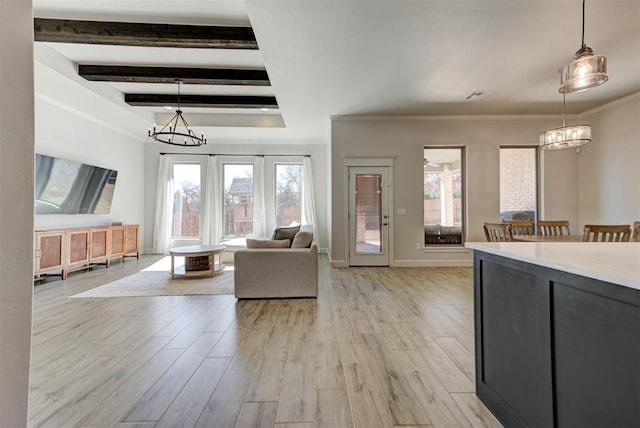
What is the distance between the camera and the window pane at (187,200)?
7.59 metres

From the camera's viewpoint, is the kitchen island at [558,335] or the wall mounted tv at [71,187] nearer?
the kitchen island at [558,335]

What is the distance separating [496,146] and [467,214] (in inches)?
59.2

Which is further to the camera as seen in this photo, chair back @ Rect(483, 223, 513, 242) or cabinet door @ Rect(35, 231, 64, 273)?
cabinet door @ Rect(35, 231, 64, 273)

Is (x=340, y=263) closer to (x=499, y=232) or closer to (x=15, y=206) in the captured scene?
(x=499, y=232)

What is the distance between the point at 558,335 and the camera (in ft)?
3.74

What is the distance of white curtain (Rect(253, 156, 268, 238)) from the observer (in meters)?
7.45

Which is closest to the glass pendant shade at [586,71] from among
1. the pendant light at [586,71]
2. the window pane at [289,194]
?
the pendant light at [586,71]

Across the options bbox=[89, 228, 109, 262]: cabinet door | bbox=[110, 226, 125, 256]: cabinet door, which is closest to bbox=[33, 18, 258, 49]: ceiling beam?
bbox=[89, 228, 109, 262]: cabinet door

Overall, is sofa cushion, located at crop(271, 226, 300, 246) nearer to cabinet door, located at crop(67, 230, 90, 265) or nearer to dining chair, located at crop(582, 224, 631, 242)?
dining chair, located at crop(582, 224, 631, 242)

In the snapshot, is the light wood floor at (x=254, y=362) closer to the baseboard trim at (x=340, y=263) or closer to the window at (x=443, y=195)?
the baseboard trim at (x=340, y=263)

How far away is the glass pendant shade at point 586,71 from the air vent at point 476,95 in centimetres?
250

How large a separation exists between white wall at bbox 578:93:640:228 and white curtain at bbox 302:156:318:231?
575 centimetres

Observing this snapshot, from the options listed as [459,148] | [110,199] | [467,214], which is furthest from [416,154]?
[110,199]

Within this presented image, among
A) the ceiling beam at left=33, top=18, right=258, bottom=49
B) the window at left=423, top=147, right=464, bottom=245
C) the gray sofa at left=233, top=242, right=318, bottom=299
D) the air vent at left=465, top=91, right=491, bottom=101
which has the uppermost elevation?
the ceiling beam at left=33, top=18, right=258, bottom=49
